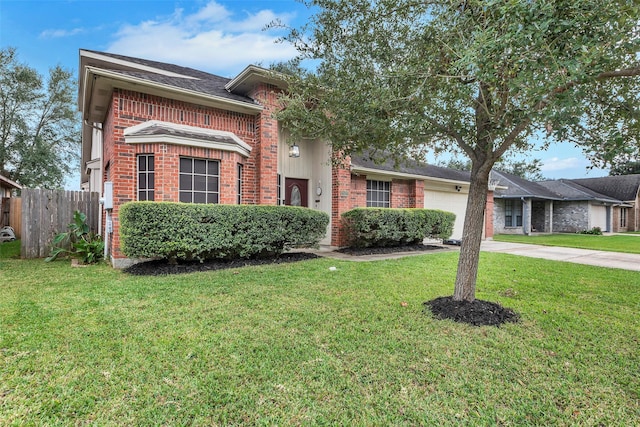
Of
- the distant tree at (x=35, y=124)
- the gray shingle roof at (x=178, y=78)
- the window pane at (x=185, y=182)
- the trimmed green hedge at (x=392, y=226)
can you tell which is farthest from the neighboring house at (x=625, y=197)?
the distant tree at (x=35, y=124)

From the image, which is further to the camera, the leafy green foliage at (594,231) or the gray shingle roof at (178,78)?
the leafy green foliage at (594,231)

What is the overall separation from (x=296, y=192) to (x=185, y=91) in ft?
15.8

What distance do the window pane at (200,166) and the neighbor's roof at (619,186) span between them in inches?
1435

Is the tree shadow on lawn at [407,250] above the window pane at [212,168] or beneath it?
beneath

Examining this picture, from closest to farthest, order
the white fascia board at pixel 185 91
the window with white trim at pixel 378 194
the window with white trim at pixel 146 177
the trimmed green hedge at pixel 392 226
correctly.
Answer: the white fascia board at pixel 185 91 < the window with white trim at pixel 146 177 < the trimmed green hedge at pixel 392 226 < the window with white trim at pixel 378 194

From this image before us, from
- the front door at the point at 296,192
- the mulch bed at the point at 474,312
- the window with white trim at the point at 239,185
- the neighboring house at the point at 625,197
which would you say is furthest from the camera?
the neighboring house at the point at 625,197

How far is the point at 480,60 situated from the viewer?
110 inches

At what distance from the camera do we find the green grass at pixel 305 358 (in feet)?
7.12

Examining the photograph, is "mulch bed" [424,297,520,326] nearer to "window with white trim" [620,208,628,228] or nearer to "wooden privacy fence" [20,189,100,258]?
"wooden privacy fence" [20,189,100,258]

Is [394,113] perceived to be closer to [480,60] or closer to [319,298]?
[480,60]

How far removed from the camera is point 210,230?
272 inches

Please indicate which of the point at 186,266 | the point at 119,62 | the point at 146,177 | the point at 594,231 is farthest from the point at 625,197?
the point at 119,62

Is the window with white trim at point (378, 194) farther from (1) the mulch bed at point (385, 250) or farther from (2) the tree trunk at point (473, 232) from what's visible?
(2) the tree trunk at point (473, 232)

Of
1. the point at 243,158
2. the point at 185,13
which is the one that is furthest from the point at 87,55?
the point at 243,158
